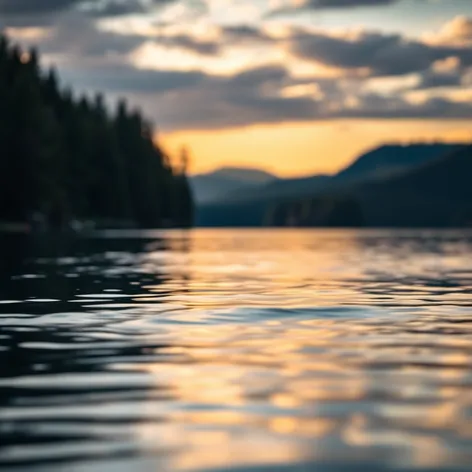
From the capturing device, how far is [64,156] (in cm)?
13162

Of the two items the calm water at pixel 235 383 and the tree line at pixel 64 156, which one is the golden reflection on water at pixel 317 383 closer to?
the calm water at pixel 235 383

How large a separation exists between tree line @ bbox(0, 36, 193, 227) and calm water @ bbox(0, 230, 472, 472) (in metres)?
99.0

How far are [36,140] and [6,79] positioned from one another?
10161 mm

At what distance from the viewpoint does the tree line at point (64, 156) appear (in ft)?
387

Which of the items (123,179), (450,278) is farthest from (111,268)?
(123,179)

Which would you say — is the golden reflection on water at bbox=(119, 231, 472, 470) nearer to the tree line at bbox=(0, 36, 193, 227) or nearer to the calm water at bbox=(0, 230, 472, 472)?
the calm water at bbox=(0, 230, 472, 472)

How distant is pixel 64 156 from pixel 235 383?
406ft

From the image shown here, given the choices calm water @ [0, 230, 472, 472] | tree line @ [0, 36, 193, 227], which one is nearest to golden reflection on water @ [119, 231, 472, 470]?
calm water @ [0, 230, 472, 472]

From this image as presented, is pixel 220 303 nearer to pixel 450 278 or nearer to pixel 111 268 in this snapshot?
pixel 450 278

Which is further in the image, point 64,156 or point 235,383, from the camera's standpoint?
point 64,156

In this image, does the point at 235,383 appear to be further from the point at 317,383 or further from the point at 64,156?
the point at 64,156

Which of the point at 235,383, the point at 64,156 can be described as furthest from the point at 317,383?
the point at 64,156

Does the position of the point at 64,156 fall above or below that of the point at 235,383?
above

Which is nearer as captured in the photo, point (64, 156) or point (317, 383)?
point (317, 383)
